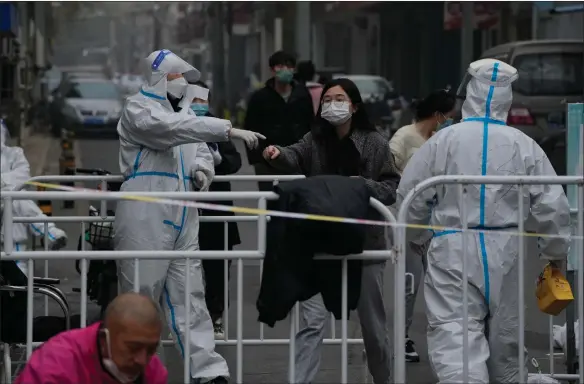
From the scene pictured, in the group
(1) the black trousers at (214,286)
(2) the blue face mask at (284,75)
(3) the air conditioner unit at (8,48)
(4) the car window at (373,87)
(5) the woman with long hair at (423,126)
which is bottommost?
(1) the black trousers at (214,286)

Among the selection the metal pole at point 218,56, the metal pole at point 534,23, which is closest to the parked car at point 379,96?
the metal pole at point 218,56

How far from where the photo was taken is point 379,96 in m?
17.7

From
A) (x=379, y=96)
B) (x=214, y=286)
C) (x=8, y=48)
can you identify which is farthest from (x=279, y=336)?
(x=379, y=96)

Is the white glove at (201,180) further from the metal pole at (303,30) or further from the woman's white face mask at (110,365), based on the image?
the metal pole at (303,30)

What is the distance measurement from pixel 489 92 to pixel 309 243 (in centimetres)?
131

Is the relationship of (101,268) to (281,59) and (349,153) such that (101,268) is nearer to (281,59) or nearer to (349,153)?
(349,153)

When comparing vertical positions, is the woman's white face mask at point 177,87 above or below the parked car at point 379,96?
below

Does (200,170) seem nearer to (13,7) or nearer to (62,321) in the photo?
(62,321)

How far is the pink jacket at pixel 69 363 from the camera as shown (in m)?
4.87

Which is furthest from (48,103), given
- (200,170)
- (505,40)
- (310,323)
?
(310,323)

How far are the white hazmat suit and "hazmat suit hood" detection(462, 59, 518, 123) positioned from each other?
1226 mm

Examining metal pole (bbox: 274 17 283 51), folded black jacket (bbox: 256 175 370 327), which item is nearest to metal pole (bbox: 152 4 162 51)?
metal pole (bbox: 274 17 283 51)

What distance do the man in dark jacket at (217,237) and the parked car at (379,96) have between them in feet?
27.6

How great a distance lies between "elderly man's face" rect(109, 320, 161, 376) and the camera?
16.1 feet
